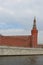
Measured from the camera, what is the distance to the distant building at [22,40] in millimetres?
36431

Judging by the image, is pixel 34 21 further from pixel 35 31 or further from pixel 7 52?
pixel 7 52

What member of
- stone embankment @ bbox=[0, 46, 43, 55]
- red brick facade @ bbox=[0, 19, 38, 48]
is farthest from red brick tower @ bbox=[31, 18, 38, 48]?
stone embankment @ bbox=[0, 46, 43, 55]

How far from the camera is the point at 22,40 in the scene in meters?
38.4

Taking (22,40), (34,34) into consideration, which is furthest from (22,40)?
(34,34)

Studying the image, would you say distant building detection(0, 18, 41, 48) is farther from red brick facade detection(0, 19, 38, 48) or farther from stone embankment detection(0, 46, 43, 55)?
stone embankment detection(0, 46, 43, 55)

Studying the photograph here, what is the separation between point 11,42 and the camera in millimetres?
37312

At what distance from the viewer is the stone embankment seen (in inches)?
1280

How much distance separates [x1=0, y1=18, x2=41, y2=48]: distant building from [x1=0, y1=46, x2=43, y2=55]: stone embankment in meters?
1.73

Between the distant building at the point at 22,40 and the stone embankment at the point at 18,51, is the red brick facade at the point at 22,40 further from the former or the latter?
the stone embankment at the point at 18,51

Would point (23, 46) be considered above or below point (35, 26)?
below

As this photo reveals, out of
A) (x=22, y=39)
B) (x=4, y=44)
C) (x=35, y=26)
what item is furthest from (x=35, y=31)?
(x=4, y=44)

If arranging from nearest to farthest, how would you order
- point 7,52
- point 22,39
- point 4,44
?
point 7,52, point 4,44, point 22,39

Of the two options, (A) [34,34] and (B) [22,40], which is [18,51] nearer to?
(B) [22,40]

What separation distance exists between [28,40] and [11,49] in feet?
21.4
